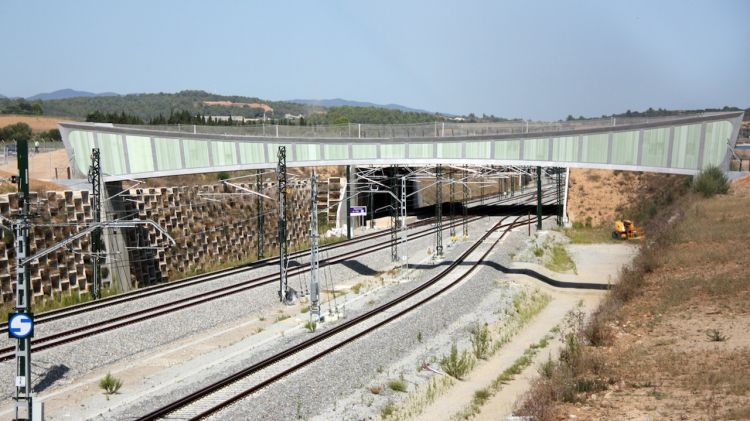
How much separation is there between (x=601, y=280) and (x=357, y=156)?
18.6 meters

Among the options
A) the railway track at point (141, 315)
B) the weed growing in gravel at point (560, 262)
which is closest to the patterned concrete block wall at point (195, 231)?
the railway track at point (141, 315)

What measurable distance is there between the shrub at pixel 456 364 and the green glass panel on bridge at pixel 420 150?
1009 inches

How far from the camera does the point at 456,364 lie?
876 inches

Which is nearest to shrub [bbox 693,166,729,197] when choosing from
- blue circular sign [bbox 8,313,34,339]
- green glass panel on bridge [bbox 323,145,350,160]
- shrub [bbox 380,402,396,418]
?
green glass panel on bridge [bbox 323,145,350,160]

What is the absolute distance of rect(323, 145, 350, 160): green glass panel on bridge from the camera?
49.8 m

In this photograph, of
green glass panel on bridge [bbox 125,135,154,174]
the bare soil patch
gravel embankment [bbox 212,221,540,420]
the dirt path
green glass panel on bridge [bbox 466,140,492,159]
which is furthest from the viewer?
the bare soil patch

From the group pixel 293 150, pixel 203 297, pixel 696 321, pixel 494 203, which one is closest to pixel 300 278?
pixel 203 297

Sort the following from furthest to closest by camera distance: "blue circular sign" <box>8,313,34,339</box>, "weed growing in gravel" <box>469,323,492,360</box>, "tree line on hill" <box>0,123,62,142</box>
A: 1. "tree line on hill" <box>0,123,62,142</box>
2. "weed growing in gravel" <box>469,323,492,360</box>
3. "blue circular sign" <box>8,313,34,339</box>

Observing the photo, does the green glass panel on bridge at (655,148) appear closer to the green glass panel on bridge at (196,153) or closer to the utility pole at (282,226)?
the utility pole at (282,226)

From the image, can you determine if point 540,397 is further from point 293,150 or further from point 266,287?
point 293,150

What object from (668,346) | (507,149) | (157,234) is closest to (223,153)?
(157,234)

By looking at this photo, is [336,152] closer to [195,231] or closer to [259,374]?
[195,231]

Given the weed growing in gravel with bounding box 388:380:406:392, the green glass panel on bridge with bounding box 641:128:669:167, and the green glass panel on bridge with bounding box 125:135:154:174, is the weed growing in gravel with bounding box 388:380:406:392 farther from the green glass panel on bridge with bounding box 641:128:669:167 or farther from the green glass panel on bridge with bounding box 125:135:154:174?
the green glass panel on bridge with bounding box 125:135:154:174

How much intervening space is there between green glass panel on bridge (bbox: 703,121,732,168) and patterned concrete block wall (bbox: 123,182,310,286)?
A: 21621 millimetres
